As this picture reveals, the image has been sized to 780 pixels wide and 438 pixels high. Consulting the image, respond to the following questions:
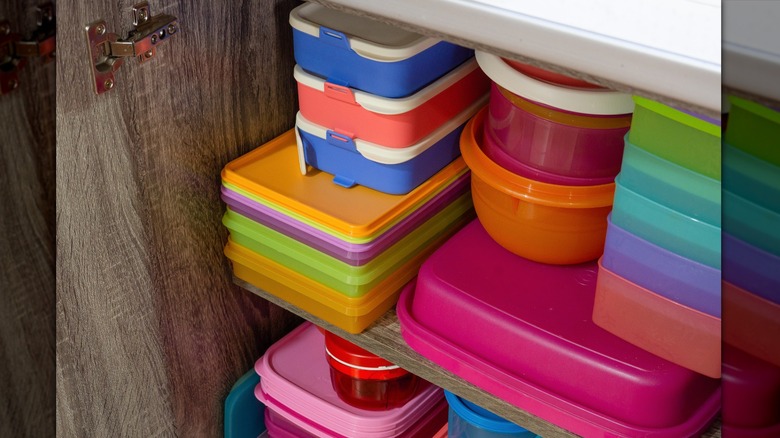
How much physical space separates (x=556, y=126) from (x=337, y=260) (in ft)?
1.05

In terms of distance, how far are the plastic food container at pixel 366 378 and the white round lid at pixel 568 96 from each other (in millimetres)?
461

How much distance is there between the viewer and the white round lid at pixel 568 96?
99cm

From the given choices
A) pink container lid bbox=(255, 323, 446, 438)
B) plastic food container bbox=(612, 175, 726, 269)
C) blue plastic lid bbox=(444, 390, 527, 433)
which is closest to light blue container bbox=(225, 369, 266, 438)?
pink container lid bbox=(255, 323, 446, 438)

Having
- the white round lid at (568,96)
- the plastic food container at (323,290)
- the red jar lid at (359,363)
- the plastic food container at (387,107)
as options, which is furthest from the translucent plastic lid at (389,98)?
the red jar lid at (359,363)

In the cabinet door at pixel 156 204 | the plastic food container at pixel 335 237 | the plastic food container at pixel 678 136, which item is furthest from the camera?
the plastic food container at pixel 335 237

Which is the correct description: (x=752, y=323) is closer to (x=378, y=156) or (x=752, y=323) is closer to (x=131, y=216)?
(x=378, y=156)

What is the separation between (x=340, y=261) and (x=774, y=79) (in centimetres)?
69

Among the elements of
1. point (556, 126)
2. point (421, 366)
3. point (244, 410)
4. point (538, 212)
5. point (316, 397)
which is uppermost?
point (556, 126)

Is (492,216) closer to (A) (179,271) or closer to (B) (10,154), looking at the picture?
(A) (179,271)

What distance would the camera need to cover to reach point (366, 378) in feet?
4.30

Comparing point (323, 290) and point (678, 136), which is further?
point (323, 290)

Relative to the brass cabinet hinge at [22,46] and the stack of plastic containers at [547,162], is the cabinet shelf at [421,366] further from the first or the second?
the brass cabinet hinge at [22,46]

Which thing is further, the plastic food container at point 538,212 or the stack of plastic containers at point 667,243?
the plastic food container at point 538,212

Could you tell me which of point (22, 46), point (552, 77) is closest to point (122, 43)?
point (22, 46)
